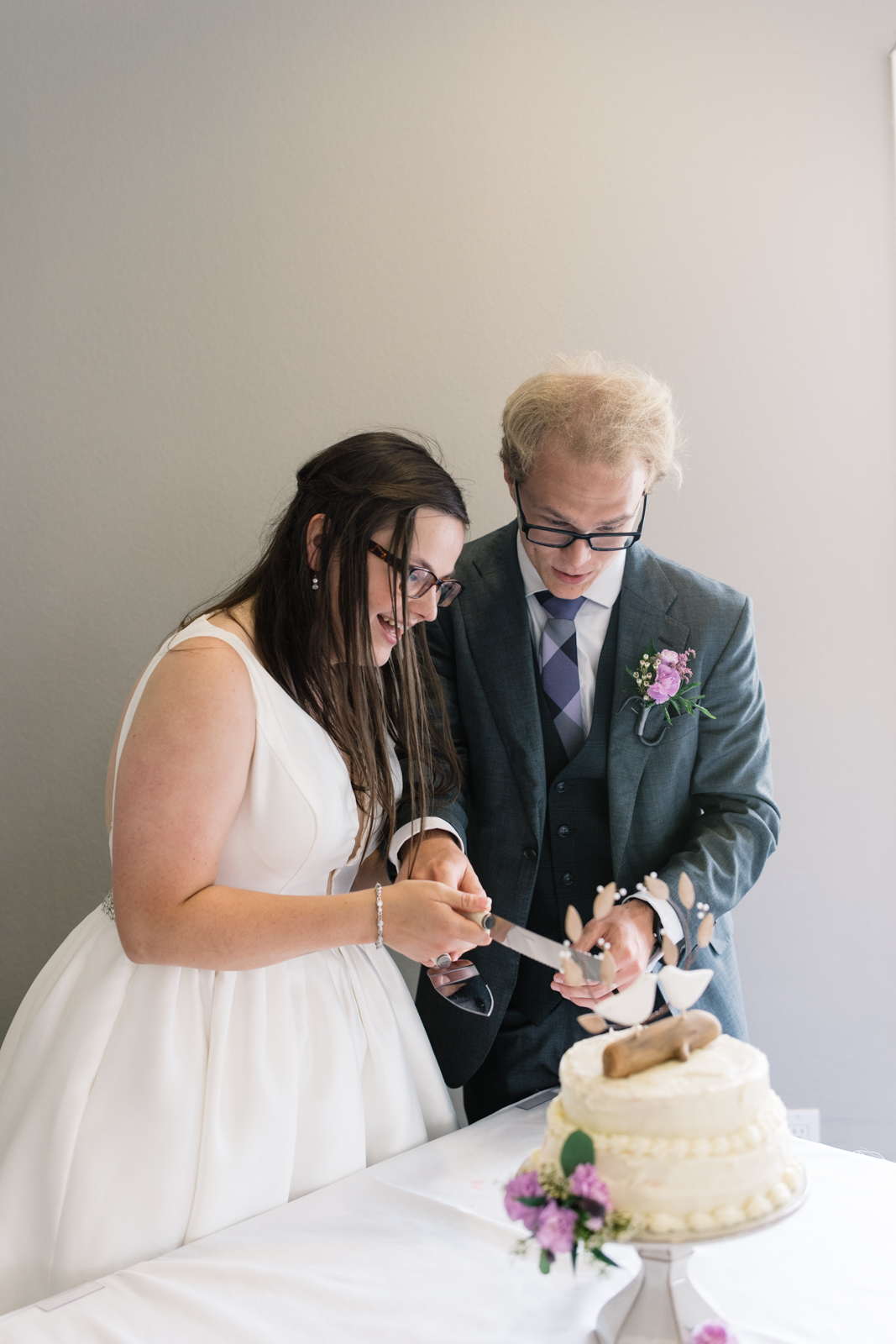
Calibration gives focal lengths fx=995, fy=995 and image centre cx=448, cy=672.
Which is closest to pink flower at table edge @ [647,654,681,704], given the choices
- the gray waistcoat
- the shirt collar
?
the gray waistcoat

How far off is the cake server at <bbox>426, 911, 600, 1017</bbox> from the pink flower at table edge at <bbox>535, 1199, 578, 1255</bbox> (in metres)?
0.32

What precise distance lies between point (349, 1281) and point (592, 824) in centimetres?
92

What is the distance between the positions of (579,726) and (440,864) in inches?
17.4

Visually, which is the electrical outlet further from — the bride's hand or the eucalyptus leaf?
the eucalyptus leaf

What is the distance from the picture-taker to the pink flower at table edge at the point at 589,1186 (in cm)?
92

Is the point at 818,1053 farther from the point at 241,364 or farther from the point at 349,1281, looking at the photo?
the point at 241,364

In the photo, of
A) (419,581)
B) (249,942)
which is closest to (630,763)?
(419,581)

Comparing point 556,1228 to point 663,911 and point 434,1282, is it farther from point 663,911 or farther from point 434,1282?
point 663,911

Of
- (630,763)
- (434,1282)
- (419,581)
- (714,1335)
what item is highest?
(419,581)

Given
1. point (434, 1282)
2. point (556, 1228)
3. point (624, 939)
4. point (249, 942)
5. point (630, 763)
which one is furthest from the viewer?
point (630, 763)

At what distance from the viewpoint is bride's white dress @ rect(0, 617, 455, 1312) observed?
133cm

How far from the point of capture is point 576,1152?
97 centimetres

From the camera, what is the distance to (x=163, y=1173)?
1343mm

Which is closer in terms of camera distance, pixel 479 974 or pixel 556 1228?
pixel 556 1228
